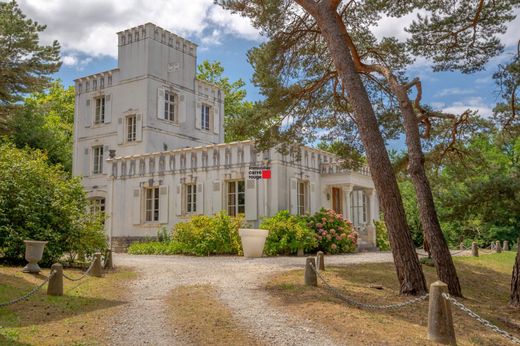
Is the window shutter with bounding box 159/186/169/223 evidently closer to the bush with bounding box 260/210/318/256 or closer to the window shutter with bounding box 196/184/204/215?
the window shutter with bounding box 196/184/204/215

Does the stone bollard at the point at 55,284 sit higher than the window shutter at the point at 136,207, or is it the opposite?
the window shutter at the point at 136,207

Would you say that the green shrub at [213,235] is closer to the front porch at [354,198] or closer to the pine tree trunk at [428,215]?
the front porch at [354,198]

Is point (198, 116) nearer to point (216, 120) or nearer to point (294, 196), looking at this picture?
point (216, 120)

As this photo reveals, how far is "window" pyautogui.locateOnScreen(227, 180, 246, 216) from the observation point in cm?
2001

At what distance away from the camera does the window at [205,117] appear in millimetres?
28359

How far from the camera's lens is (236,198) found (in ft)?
66.2

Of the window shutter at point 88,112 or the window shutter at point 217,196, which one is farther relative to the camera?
the window shutter at point 88,112

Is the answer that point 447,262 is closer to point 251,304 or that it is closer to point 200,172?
point 251,304

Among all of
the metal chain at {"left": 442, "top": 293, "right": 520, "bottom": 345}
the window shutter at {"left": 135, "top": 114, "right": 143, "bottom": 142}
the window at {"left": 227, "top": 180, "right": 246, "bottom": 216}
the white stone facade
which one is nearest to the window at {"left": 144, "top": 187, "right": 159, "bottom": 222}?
the white stone facade

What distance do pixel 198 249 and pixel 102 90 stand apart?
13274 mm

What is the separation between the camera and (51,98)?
128 feet

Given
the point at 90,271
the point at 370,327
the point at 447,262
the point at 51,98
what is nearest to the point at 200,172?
the point at 90,271

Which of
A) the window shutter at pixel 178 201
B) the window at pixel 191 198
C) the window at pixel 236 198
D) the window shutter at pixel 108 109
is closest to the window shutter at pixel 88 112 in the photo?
the window shutter at pixel 108 109

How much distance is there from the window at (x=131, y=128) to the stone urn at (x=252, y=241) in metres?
11.2
